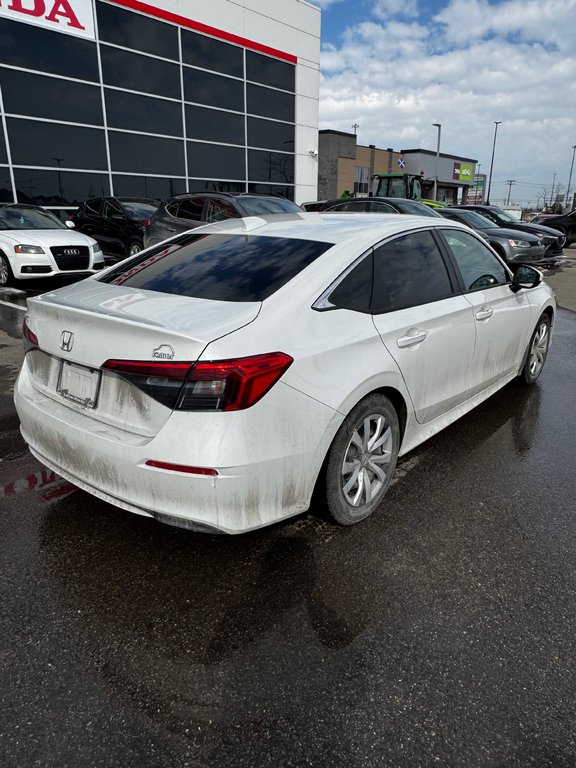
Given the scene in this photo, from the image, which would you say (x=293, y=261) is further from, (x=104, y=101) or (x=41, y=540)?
A: (x=104, y=101)

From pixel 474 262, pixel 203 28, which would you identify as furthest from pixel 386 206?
pixel 203 28

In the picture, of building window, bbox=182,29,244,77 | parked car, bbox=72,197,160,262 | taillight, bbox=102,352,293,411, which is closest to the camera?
taillight, bbox=102,352,293,411

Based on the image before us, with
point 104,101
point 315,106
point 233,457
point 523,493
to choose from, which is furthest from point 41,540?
point 315,106

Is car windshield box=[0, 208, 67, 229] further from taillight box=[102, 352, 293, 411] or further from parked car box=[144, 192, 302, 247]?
taillight box=[102, 352, 293, 411]

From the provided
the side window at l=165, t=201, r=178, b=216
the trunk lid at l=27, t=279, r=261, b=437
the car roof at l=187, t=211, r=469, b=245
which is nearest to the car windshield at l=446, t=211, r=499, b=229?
the side window at l=165, t=201, r=178, b=216

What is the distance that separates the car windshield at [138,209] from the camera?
1234 cm

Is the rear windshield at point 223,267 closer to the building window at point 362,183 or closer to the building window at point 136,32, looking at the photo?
the building window at point 136,32

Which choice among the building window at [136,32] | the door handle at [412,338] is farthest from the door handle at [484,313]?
the building window at [136,32]

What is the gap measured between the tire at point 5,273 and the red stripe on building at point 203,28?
1085 centimetres

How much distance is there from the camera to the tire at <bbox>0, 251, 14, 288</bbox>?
9539 mm

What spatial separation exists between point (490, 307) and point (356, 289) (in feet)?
5.18

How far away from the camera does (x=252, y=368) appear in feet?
7.06

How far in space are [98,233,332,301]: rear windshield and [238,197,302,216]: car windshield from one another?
21.3 feet

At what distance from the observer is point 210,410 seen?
2115 mm
